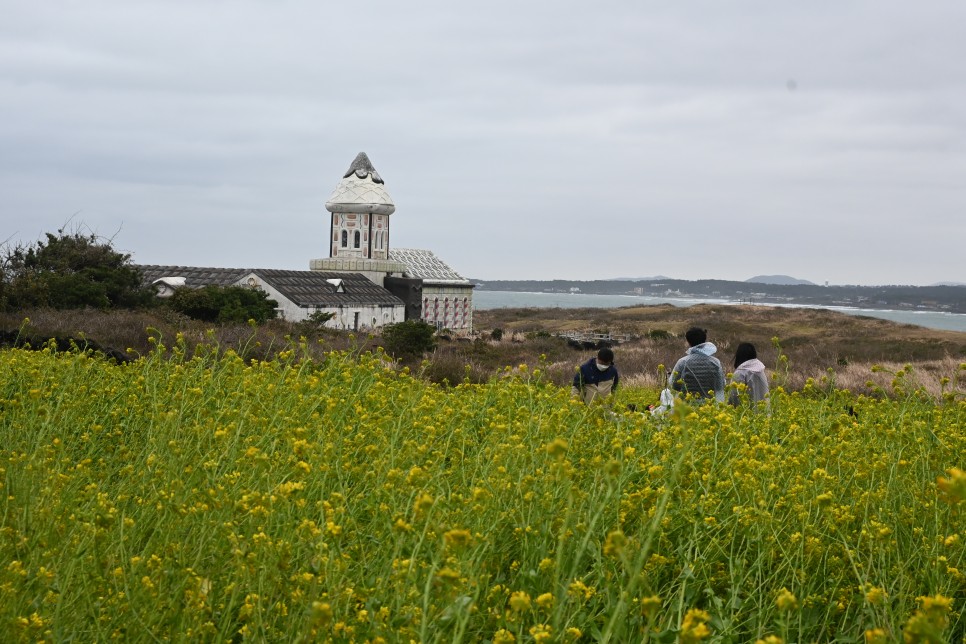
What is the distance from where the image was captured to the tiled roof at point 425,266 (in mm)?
66062

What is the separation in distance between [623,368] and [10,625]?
26.3 m

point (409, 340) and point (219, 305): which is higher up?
point (219, 305)

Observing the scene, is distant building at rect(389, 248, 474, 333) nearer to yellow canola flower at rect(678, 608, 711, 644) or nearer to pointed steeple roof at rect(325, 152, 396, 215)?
pointed steeple roof at rect(325, 152, 396, 215)

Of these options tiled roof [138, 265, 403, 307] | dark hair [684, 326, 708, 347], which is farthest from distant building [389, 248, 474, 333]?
dark hair [684, 326, 708, 347]

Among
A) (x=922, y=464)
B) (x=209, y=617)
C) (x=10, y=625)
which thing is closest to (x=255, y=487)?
(x=209, y=617)

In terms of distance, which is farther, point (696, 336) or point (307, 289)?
point (307, 289)

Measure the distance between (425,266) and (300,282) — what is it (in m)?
19.8

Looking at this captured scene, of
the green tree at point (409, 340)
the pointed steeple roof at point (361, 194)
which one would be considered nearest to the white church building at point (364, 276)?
the pointed steeple roof at point (361, 194)

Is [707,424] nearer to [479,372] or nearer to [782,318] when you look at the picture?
[479,372]

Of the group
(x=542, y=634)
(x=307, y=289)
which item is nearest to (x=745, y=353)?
(x=542, y=634)

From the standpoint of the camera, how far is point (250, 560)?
11.4 feet

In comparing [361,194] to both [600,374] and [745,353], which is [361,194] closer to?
[600,374]

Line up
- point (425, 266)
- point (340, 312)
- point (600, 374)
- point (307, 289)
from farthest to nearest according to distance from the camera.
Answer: point (425, 266), point (307, 289), point (340, 312), point (600, 374)

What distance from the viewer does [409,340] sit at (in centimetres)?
2952
